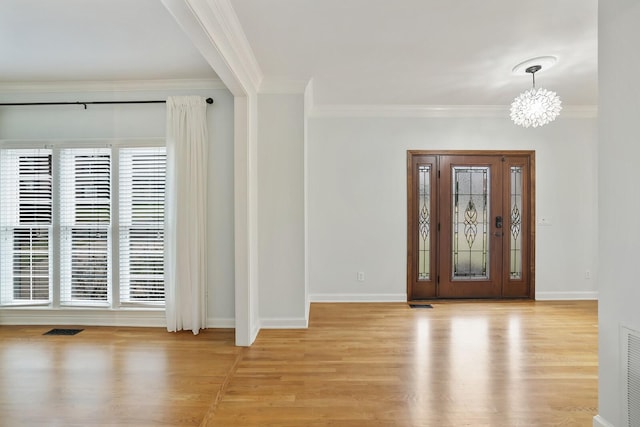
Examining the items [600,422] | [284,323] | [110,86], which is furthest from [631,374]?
[110,86]

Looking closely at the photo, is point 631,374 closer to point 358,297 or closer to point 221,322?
point 358,297

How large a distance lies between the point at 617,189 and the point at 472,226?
10.3 ft

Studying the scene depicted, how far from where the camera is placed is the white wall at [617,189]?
5.28ft

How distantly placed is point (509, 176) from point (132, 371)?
17.0 feet

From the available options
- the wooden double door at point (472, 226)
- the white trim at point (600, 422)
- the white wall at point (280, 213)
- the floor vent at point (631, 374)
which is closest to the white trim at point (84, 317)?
the white wall at point (280, 213)

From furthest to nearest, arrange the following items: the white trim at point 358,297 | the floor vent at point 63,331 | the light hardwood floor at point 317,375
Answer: the white trim at point 358,297 → the floor vent at point 63,331 → the light hardwood floor at point 317,375

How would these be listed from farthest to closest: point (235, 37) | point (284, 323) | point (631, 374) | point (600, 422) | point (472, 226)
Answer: point (472, 226)
point (284, 323)
point (235, 37)
point (600, 422)
point (631, 374)

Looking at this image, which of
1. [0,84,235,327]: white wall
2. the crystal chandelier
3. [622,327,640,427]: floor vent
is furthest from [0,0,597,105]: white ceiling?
[622,327,640,427]: floor vent

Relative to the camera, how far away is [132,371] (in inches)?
105

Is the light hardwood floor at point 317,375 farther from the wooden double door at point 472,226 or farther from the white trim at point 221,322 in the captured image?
the wooden double door at point 472,226

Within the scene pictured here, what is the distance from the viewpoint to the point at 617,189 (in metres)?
1.69

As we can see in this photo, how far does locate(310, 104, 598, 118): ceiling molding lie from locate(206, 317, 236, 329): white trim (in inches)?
117

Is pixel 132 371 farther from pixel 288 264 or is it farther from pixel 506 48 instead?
pixel 506 48

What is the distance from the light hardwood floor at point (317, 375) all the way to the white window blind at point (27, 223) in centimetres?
56
